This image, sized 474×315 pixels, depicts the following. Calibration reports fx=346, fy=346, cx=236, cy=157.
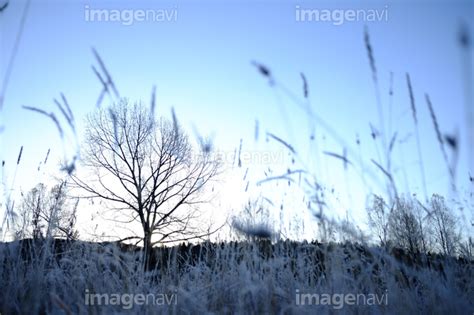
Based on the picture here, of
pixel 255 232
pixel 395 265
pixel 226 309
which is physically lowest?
pixel 226 309

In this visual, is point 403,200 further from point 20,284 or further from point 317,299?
point 20,284

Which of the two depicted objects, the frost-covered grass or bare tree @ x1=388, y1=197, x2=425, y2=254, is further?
bare tree @ x1=388, y1=197, x2=425, y2=254

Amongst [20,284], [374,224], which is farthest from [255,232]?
[20,284]

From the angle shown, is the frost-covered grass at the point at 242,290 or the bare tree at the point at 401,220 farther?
the bare tree at the point at 401,220

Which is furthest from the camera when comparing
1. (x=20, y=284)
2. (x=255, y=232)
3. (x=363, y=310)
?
(x=255, y=232)

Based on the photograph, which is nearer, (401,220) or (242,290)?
(242,290)

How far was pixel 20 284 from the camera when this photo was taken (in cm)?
243

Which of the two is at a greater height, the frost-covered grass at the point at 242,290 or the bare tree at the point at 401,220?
the bare tree at the point at 401,220

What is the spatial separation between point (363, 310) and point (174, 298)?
129 cm

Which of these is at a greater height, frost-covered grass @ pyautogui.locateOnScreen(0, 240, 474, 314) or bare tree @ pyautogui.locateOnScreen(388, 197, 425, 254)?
bare tree @ pyautogui.locateOnScreen(388, 197, 425, 254)

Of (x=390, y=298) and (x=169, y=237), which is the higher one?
(x=169, y=237)

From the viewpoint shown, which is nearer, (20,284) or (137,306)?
(137,306)

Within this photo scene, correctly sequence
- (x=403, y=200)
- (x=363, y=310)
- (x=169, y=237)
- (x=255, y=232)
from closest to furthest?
(x=363, y=310), (x=403, y=200), (x=255, y=232), (x=169, y=237)

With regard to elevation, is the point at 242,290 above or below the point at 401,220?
below
